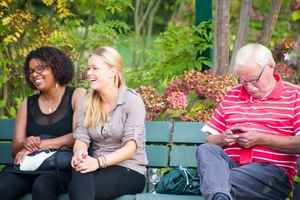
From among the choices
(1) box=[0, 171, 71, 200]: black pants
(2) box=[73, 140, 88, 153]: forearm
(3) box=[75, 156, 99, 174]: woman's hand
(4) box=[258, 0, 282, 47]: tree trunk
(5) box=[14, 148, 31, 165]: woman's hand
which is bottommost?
(1) box=[0, 171, 71, 200]: black pants

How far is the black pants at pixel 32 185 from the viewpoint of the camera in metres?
5.32

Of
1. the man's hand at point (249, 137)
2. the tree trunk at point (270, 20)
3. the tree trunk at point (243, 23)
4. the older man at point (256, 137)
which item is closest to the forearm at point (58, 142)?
the older man at point (256, 137)

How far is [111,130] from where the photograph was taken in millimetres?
5469

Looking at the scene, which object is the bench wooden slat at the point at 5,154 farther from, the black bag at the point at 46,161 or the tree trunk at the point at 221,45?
the tree trunk at the point at 221,45

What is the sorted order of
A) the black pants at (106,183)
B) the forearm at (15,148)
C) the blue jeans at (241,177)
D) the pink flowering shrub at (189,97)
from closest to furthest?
1. the blue jeans at (241,177)
2. the black pants at (106,183)
3. the forearm at (15,148)
4. the pink flowering shrub at (189,97)

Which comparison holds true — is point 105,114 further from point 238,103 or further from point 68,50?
point 68,50

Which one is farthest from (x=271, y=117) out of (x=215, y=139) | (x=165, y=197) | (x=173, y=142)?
(x=173, y=142)

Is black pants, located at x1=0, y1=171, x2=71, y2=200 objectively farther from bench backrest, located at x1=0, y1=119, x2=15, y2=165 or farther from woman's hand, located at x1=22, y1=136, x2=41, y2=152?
bench backrest, located at x1=0, y1=119, x2=15, y2=165

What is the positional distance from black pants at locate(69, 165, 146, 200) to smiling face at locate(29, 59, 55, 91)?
928 mm

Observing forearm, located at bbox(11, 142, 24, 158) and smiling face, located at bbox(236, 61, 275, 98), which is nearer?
smiling face, located at bbox(236, 61, 275, 98)

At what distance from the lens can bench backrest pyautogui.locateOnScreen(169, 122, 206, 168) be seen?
5875 mm

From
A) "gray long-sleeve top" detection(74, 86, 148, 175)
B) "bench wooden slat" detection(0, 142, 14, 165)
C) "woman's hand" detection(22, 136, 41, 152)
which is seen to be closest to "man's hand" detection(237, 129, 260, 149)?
"gray long-sleeve top" detection(74, 86, 148, 175)

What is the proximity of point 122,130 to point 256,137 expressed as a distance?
974 millimetres

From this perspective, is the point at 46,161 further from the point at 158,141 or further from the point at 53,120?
the point at 158,141
